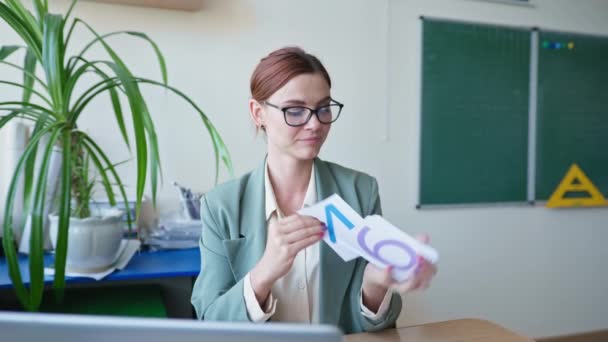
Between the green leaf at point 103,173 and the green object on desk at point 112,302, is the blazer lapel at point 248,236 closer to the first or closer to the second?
the green leaf at point 103,173

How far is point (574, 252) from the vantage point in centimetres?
293

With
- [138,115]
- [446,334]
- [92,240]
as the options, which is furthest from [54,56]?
[446,334]

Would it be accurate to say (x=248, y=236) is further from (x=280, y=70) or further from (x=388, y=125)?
(x=388, y=125)

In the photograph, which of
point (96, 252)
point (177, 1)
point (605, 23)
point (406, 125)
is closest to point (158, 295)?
point (96, 252)

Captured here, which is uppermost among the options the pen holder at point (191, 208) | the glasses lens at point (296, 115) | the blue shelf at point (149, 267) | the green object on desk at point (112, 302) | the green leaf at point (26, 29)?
the green leaf at point (26, 29)

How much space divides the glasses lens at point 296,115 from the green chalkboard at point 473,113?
Answer: 5.43 ft

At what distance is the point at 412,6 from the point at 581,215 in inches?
70.8

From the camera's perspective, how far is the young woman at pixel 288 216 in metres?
1.03

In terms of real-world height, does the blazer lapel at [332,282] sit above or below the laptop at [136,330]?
below

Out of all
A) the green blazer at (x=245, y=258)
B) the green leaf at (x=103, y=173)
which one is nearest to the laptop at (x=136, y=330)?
the green blazer at (x=245, y=258)

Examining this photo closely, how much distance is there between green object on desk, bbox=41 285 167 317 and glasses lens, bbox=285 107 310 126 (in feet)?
3.07

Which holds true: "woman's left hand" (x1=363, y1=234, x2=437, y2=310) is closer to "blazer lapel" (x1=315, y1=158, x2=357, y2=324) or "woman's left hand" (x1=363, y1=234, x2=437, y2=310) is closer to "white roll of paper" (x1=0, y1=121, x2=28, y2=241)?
"blazer lapel" (x1=315, y1=158, x2=357, y2=324)

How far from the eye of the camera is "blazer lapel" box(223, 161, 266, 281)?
109cm

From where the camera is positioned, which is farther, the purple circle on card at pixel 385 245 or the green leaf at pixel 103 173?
the green leaf at pixel 103 173
